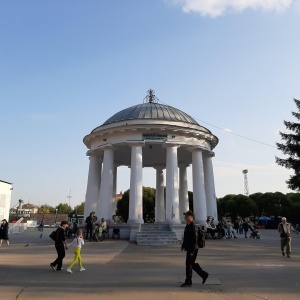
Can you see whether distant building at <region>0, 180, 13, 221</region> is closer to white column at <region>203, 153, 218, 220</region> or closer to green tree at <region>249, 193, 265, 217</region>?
white column at <region>203, 153, 218, 220</region>

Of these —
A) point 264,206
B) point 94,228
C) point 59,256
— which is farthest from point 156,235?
point 264,206

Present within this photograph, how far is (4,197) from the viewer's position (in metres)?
48.0

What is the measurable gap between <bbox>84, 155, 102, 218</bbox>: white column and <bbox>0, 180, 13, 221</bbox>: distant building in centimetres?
2608

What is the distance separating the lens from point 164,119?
2508cm

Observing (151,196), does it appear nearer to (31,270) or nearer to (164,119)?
(164,119)

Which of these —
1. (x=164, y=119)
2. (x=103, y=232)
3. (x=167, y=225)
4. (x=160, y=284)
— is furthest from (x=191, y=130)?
(x=160, y=284)

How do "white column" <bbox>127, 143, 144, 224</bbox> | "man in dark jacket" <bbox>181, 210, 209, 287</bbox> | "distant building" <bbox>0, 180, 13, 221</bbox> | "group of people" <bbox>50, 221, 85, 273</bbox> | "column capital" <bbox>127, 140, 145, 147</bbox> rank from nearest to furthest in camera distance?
"man in dark jacket" <bbox>181, 210, 209, 287</bbox> → "group of people" <bbox>50, 221, 85, 273</bbox> → "white column" <bbox>127, 143, 144, 224</bbox> → "column capital" <bbox>127, 140, 145, 147</bbox> → "distant building" <bbox>0, 180, 13, 221</bbox>

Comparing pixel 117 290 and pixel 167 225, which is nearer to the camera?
pixel 117 290

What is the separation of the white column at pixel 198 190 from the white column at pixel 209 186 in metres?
2.44

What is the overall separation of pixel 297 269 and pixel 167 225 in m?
13.2

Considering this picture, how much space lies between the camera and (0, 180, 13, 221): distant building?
154 ft

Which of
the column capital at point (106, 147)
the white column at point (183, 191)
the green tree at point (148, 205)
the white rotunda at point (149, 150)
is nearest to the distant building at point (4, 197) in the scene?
the green tree at point (148, 205)

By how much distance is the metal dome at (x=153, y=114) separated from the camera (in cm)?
2604

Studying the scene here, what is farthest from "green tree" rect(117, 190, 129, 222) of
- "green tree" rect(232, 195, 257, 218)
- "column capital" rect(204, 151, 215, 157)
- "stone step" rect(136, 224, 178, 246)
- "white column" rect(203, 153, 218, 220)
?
"stone step" rect(136, 224, 178, 246)
